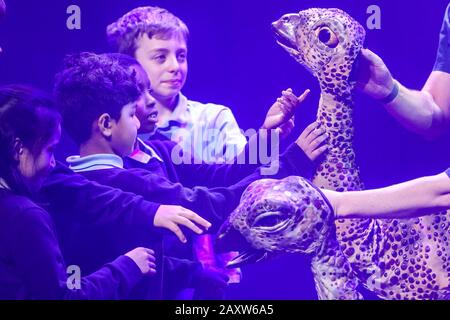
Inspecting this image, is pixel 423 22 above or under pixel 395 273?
above

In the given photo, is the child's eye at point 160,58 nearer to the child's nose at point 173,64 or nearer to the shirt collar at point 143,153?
the child's nose at point 173,64

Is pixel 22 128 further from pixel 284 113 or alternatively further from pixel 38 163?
pixel 284 113

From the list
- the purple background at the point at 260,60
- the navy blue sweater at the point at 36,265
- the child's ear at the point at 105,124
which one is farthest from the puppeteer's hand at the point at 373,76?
the navy blue sweater at the point at 36,265

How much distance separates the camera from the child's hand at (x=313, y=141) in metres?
2.20

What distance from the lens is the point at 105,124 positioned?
7.09 feet

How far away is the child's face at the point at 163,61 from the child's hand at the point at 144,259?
477 mm

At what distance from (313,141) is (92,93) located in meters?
0.69

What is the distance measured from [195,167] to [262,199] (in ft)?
0.82

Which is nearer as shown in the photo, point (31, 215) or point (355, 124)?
point (31, 215)

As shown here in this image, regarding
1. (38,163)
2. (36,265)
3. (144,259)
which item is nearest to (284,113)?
(144,259)

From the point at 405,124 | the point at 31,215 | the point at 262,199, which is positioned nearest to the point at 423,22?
the point at 405,124

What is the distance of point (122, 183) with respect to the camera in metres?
2.15

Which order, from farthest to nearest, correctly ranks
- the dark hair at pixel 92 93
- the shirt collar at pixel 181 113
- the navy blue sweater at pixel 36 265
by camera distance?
the shirt collar at pixel 181 113 < the dark hair at pixel 92 93 < the navy blue sweater at pixel 36 265
